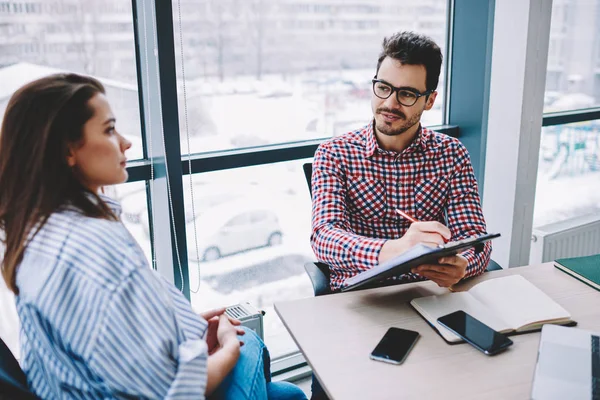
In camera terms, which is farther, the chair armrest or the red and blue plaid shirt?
the red and blue plaid shirt

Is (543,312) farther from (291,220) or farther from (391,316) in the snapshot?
(291,220)

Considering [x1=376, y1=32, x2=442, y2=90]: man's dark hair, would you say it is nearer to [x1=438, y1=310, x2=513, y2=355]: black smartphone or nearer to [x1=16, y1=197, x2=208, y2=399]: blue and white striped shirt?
[x1=438, y1=310, x2=513, y2=355]: black smartphone

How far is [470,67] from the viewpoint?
2.83 metres

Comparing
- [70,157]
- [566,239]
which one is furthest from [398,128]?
[566,239]

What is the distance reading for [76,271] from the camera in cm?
96

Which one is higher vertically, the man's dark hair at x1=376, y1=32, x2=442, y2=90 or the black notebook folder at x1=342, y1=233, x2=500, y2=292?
the man's dark hair at x1=376, y1=32, x2=442, y2=90

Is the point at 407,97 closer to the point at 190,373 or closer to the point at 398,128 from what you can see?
the point at 398,128

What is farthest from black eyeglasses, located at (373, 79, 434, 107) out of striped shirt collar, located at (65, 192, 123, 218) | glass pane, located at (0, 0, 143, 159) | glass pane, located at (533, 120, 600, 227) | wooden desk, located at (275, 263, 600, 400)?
glass pane, located at (533, 120, 600, 227)

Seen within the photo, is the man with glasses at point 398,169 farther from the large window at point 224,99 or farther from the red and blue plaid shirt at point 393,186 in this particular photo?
the large window at point 224,99

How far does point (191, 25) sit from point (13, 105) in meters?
1.25

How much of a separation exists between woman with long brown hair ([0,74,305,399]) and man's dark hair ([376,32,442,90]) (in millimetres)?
1134

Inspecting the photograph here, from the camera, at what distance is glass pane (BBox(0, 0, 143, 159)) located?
184 cm

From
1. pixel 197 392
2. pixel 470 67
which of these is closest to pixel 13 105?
pixel 197 392

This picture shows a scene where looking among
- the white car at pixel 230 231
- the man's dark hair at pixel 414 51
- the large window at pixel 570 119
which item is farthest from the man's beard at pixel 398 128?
the large window at pixel 570 119
